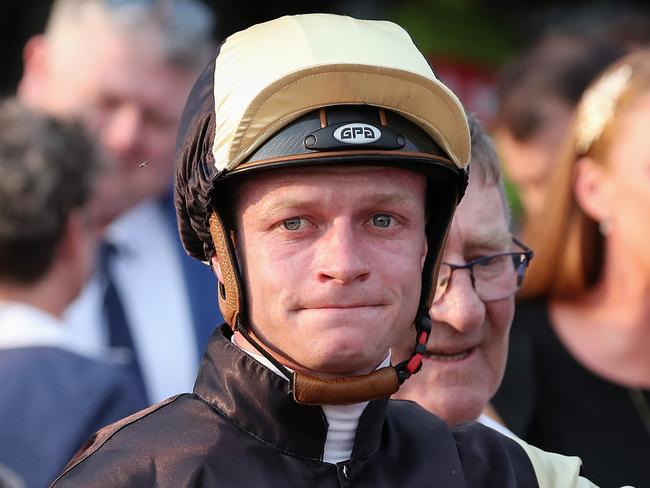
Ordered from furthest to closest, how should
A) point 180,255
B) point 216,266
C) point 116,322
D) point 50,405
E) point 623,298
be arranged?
1. point 180,255
2. point 116,322
3. point 623,298
4. point 50,405
5. point 216,266

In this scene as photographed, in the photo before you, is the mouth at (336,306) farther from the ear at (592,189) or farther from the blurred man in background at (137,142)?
the blurred man in background at (137,142)

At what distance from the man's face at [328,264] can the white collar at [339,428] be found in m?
0.09

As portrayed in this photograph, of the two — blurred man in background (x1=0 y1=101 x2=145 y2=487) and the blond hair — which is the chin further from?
the blond hair

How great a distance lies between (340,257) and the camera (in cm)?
231

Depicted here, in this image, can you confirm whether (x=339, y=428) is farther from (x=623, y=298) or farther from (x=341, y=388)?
(x=623, y=298)

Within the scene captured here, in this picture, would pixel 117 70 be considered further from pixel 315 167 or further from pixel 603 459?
pixel 315 167

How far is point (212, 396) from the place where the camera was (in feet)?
8.06

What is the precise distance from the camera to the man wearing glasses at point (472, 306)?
3.14m

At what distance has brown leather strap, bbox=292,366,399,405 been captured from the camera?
2.33 metres

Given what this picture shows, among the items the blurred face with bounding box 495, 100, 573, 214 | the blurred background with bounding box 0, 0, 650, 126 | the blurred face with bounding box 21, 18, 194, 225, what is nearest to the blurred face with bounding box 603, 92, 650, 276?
the blurred face with bounding box 495, 100, 573, 214

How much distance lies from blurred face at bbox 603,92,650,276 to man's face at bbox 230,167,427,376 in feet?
6.83

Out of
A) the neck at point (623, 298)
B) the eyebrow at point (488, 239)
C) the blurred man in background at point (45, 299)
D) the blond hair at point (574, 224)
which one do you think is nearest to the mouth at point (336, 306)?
the eyebrow at point (488, 239)

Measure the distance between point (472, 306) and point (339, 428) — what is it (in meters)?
0.76

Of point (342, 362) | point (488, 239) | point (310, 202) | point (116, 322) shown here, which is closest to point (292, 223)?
point (310, 202)
